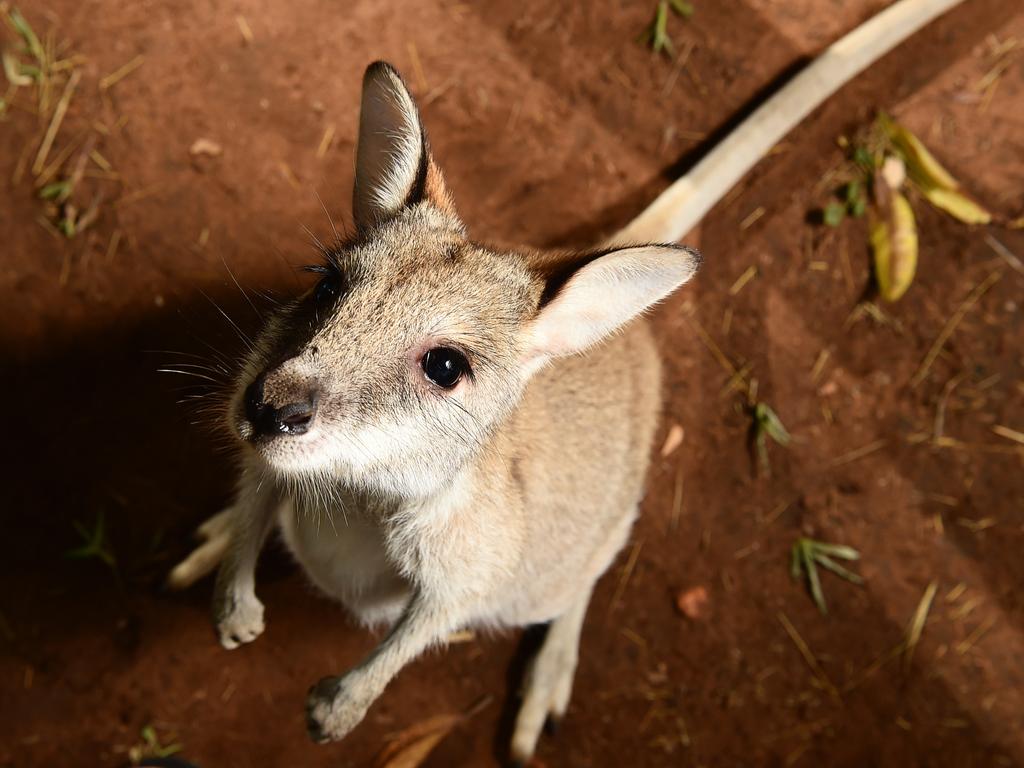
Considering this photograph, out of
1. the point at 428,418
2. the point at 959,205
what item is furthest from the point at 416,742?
the point at 959,205

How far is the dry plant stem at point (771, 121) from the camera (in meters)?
3.41

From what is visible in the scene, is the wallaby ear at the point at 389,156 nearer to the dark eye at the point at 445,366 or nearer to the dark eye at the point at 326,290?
the dark eye at the point at 326,290

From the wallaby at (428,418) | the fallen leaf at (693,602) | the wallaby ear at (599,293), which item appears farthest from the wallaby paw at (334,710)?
the fallen leaf at (693,602)

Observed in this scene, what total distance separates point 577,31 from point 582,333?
8.03 ft

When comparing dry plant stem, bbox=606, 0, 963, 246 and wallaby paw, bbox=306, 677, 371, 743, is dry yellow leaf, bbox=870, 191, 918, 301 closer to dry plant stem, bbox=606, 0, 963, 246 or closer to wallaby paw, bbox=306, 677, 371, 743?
dry plant stem, bbox=606, 0, 963, 246

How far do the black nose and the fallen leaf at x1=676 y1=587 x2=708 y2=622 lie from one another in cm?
233

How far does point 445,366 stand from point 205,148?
2202 mm

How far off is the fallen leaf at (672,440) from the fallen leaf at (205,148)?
2353 mm

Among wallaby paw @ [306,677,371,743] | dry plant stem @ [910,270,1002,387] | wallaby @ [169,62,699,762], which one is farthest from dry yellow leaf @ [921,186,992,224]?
wallaby paw @ [306,677,371,743]

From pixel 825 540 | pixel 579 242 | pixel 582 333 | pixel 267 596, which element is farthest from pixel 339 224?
pixel 825 540

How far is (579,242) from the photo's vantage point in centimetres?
391

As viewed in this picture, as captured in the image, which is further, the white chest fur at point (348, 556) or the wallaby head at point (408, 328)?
the white chest fur at point (348, 556)

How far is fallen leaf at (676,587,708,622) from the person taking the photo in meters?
3.61

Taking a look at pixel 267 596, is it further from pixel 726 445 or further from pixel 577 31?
pixel 577 31
